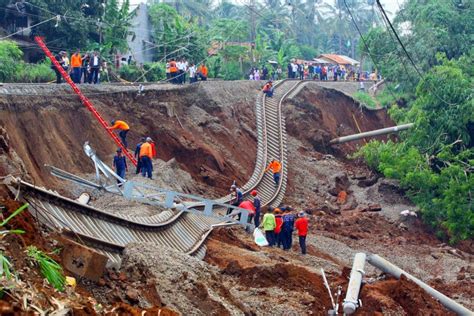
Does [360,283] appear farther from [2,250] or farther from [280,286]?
[2,250]

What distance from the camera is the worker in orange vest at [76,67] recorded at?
98.9 ft

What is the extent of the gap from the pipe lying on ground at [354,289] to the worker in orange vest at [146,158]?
9241mm

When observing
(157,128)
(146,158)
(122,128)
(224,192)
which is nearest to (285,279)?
(146,158)

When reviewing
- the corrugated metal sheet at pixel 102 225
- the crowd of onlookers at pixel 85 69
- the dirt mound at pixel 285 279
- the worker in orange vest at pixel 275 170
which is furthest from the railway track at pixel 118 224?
the crowd of onlookers at pixel 85 69

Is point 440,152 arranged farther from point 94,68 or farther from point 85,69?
point 85,69

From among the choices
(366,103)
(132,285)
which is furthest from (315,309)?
(366,103)

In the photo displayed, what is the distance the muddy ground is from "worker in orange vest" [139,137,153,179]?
55 cm

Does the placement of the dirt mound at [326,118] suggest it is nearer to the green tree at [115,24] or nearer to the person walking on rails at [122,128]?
the green tree at [115,24]

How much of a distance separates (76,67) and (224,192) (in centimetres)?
693

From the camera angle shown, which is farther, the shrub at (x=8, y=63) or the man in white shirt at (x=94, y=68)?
the man in white shirt at (x=94, y=68)

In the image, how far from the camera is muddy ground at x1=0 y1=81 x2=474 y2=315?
1525cm

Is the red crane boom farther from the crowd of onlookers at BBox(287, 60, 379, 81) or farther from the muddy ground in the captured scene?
the crowd of onlookers at BBox(287, 60, 379, 81)

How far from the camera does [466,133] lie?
108ft

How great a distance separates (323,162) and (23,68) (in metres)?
14.6
